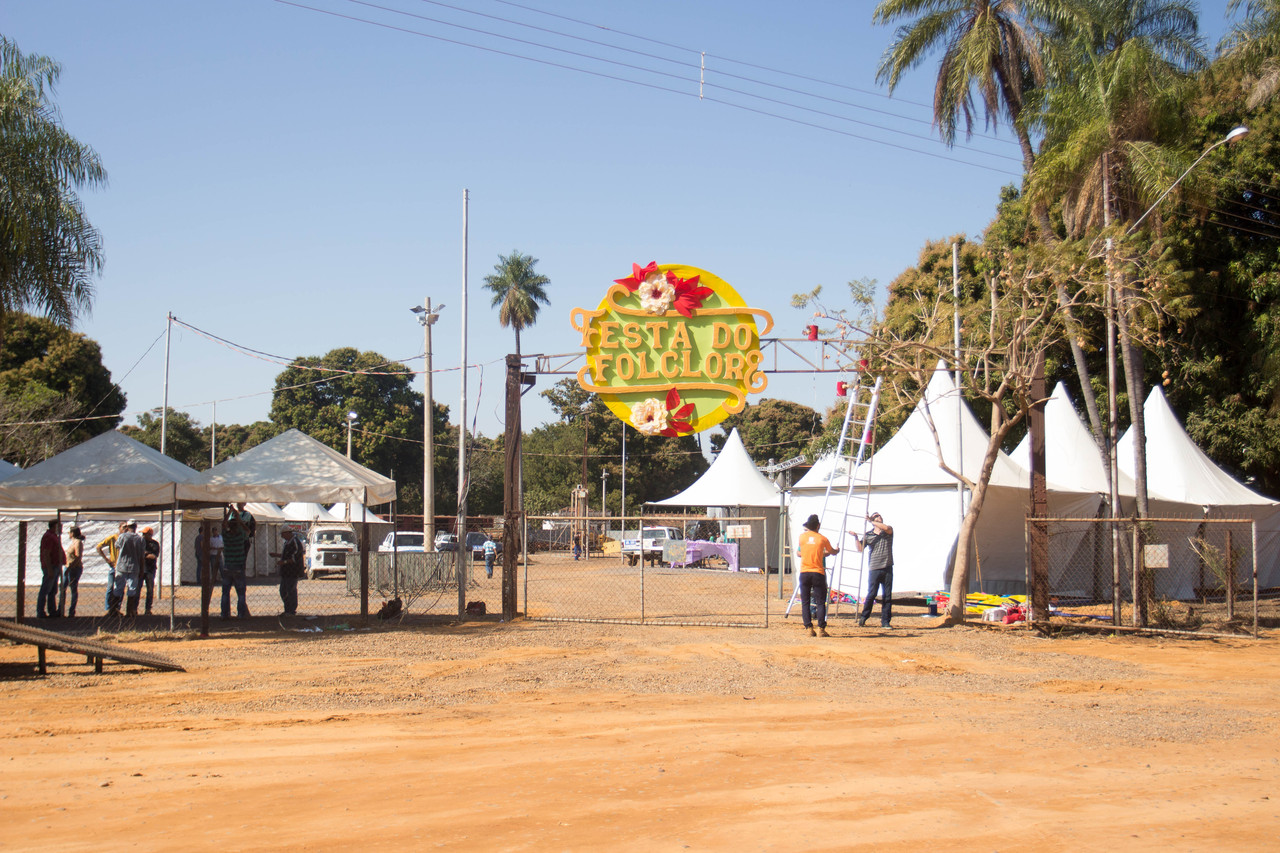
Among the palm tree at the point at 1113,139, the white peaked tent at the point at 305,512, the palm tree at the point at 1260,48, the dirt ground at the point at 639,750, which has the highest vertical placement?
the palm tree at the point at 1260,48

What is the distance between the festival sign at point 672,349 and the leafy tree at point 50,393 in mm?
24123

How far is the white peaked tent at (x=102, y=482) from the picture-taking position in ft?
44.1

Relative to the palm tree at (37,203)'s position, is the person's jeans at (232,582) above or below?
below

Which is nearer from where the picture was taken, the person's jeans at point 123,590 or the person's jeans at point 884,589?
the person's jeans at point 884,589

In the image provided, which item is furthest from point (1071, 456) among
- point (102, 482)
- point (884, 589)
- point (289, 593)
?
point (102, 482)

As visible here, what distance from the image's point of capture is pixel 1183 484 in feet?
73.2

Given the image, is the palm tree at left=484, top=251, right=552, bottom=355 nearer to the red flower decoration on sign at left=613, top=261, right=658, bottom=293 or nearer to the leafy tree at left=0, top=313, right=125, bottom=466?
the leafy tree at left=0, top=313, right=125, bottom=466

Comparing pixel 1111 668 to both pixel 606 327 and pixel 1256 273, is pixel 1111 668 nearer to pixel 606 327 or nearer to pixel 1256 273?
pixel 606 327

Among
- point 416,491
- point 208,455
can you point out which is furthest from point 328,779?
point 208,455

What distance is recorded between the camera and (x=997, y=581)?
20.3m

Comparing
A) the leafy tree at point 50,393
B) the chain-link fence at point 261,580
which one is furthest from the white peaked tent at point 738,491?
the leafy tree at point 50,393

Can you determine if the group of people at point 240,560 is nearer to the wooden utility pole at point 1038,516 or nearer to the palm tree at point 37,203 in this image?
the palm tree at point 37,203

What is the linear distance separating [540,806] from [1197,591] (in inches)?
875

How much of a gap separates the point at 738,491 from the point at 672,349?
1548 cm
